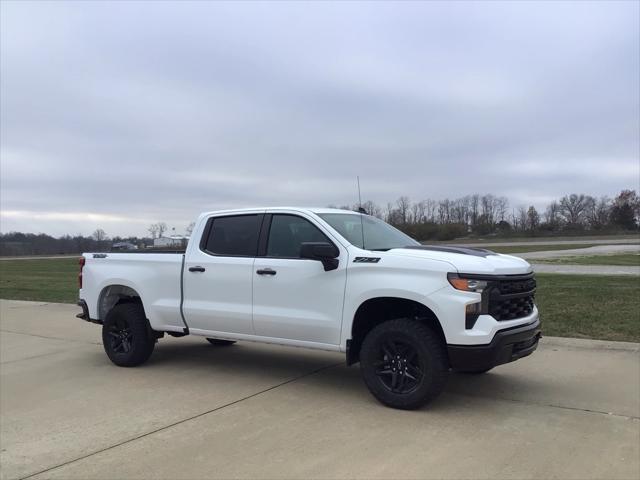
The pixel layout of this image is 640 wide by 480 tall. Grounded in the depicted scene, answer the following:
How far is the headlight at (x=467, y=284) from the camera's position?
464cm

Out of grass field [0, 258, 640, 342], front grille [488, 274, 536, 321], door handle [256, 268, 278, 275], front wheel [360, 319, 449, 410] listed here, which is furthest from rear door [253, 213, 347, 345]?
grass field [0, 258, 640, 342]

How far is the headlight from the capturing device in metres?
4.64

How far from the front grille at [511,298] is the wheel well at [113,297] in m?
4.42

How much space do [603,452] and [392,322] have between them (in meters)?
1.89

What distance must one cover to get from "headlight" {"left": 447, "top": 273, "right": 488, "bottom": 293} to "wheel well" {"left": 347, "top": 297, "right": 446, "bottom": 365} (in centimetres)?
48

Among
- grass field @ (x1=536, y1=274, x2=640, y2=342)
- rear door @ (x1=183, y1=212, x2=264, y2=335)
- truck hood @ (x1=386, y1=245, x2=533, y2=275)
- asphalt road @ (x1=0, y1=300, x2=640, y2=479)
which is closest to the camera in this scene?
asphalt road @ (x1=0, y1=300, x2=640, y2=479)

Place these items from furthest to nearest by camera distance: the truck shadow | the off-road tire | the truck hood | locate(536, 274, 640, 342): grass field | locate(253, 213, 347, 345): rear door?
locate(536, 274, 640, 342): grass field → the off-road tire → the truck shadow → locate(253, 213, 347, 345): rear door → the truck hood

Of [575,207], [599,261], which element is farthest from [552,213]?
[599,261]

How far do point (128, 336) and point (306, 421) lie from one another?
318 cm

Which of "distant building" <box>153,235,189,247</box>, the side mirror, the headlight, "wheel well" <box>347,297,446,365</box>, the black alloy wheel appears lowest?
the black alloy wheel

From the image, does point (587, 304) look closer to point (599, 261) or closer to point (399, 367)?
point (399, 367)

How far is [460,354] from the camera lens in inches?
182

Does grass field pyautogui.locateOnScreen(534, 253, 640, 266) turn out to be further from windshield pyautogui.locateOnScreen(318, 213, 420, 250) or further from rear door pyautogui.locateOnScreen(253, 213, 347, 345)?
rear door pyautogui.locateOnScreen(253, 213, 347, 345)

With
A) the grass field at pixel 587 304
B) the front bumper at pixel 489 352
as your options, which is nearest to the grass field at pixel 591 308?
the grass field at pixel 587 304
